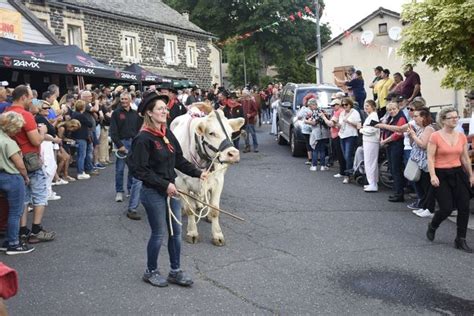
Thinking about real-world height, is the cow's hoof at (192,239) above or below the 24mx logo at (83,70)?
below

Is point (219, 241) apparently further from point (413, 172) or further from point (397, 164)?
point (397, 164)

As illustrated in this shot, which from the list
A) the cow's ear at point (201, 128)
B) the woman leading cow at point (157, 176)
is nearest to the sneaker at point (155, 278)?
the woman leading cow at point (157, 176)

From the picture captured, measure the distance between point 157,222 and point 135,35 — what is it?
24.5 m

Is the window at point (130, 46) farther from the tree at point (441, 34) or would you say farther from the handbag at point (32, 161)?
the handbag at point (32, 161)

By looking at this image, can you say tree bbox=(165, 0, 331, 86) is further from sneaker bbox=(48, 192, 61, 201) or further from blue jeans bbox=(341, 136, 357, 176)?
sneaker bbox=(48, 192, 61, 201)

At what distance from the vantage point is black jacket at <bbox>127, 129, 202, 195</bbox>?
4.82m

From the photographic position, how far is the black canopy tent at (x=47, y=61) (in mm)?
12180

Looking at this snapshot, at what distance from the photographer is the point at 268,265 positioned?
232 inches

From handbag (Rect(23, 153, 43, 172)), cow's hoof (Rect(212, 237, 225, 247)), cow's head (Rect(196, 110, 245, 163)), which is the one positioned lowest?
cow's hoof (Rect(212, 237, 225, 247))

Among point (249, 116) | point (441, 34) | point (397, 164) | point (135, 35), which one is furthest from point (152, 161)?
point (135, 35)

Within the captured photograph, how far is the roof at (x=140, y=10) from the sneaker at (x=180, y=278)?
2074 centimetres

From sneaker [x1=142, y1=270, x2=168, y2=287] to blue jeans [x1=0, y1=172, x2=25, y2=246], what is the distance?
2.04m

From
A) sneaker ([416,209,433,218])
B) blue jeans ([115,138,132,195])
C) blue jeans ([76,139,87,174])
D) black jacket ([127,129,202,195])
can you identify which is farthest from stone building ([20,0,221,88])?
black jacket ([127,129,202,195])

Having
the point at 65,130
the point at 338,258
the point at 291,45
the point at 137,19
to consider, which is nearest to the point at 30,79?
the point at 65,130
